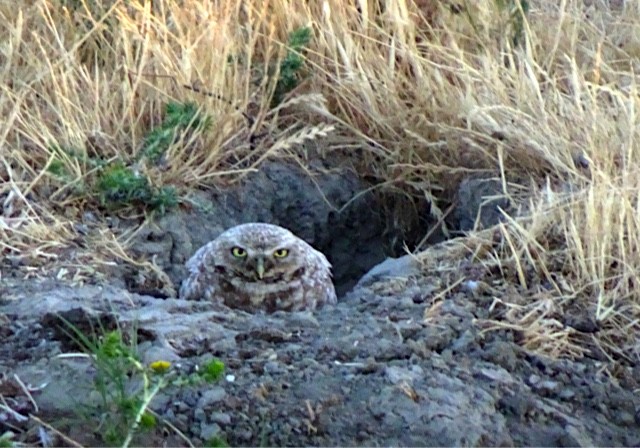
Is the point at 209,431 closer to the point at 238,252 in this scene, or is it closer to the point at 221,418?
the point at 221,418

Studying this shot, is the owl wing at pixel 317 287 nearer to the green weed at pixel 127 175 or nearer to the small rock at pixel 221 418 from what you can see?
the green weed at pixel 127 175

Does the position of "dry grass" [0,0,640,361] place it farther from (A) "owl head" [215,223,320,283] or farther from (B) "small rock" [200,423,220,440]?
(B) "small rock" [200,423,220,440]

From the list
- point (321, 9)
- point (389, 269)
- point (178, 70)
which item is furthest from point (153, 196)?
point (321, 9)

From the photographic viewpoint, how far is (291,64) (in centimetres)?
594

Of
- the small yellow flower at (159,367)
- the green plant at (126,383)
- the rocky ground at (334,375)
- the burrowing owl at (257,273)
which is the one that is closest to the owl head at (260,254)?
the burrowing owl at (257,273)

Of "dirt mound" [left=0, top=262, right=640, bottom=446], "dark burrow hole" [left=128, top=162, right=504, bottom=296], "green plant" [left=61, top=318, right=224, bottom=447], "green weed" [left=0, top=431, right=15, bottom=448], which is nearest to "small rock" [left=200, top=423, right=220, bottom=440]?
"dirt mound" [left=0, top=262, right=640, bottom=446]

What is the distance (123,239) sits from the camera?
5.18 metres

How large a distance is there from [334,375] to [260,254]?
Answer: 1595mm

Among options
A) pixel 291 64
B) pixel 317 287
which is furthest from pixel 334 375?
pixel 291 64

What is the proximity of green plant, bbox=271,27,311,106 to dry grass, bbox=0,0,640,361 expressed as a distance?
0.20ft

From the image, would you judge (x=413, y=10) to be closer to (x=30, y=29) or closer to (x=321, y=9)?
(x=321, y=9)

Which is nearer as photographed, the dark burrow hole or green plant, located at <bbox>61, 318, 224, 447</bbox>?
green plant, located at <bbox>61, 318, 224, 447</bbox>

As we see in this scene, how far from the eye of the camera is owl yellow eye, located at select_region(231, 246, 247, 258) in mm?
5043

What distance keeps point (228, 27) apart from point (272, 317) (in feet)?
7.91
